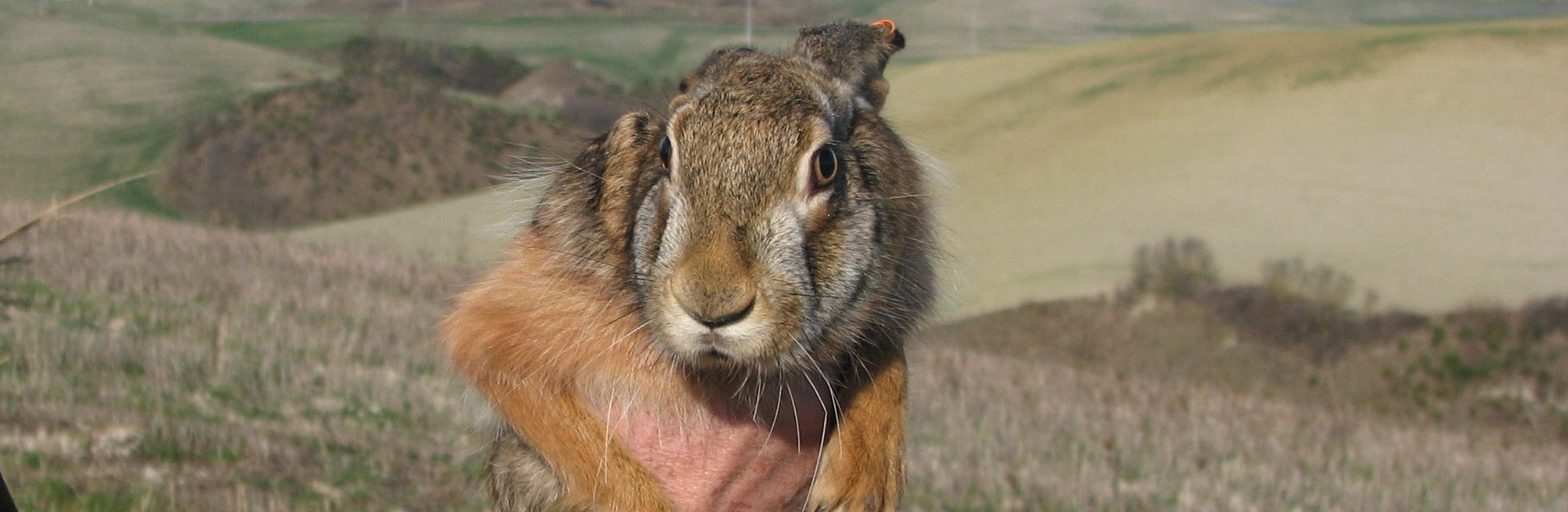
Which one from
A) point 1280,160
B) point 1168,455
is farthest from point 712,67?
point 1280,160

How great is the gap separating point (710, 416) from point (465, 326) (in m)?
0.77

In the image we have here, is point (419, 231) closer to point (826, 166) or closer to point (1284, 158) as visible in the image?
point (1284, 158)

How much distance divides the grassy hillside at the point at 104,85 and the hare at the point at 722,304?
20.7m

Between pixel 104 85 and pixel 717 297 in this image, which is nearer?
pixel 717 297

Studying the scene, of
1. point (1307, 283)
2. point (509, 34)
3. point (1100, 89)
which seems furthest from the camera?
point (509, 34)

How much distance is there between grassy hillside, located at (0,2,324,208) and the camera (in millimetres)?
25844

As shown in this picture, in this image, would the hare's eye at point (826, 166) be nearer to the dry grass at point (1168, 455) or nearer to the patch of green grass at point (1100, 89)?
the dry grass at point (1168, 455)

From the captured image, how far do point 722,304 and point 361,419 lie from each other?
225 inches

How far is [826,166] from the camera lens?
331cm

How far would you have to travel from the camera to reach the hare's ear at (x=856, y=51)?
3.95m

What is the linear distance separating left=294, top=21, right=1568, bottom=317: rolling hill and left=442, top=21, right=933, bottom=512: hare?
52.0ft

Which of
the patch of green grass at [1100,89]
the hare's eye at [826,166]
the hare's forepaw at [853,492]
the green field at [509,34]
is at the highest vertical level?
the hare's eye at [826,166]

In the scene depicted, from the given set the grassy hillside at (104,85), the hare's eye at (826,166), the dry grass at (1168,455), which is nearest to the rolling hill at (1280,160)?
the grassy hillside at (104,85)

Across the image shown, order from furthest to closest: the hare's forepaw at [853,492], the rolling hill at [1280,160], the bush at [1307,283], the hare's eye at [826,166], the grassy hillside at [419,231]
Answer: the rolling hill at [1280,160]
the bush at [1307,283]
the grassy hillside at [419,231]
the hare's forepaw at [853,492]
the hare's eye at [826,166]
